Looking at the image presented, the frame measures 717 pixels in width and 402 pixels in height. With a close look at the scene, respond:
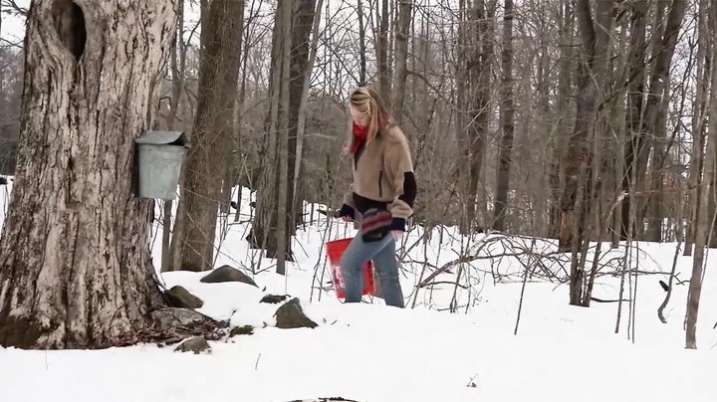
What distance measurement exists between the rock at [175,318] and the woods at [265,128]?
0.07m

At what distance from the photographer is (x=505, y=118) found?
504 inches

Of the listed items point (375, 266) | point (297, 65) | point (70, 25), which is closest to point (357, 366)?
point (375, 266)

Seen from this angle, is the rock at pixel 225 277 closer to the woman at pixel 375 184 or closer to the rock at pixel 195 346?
the woman at pixel 375 184

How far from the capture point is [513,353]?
3604 millimetres

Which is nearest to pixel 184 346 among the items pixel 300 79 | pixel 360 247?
pixel 360 247

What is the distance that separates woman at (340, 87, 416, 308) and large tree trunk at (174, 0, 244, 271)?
2.08 meters

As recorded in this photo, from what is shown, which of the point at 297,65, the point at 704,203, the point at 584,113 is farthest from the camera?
the point at 297,65

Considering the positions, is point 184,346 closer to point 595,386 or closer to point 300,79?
point 595,386

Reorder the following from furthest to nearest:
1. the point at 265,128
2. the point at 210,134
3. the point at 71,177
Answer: the point at 265,128
the point at 210,134
the point at 71,177

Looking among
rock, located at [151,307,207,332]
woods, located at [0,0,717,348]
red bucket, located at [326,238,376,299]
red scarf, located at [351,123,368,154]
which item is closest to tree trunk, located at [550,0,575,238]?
woods, located at [0,0,717,348]

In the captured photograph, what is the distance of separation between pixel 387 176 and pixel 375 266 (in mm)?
640

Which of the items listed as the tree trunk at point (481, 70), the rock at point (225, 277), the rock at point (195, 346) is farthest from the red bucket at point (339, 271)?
the tree trunk at point (481, 70)

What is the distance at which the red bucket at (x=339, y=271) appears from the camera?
178 inches

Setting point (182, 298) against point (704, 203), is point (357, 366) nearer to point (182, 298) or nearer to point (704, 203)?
point (182, 298)
